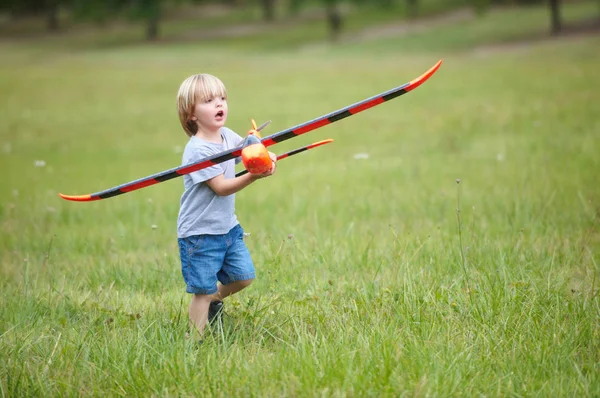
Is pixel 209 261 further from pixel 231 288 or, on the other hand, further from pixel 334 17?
pixel 334 17

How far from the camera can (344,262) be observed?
5277 mm

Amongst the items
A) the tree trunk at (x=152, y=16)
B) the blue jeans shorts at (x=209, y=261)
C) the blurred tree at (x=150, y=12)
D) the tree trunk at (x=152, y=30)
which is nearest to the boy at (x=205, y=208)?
the blue jeans shorts at (x=209, y=261)

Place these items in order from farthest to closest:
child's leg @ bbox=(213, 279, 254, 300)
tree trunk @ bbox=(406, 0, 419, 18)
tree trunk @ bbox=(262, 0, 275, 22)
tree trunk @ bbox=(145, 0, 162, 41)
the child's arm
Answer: tree trunk @ bbox=(262, 0, 275, 22)
tree trunk @ bbox=(145, 0, 162, 41)
tree trunk @ bbox=(406, 0, 419, 18)
child's leg @ bbox=(213, 279, 254, 300)
the child's arm

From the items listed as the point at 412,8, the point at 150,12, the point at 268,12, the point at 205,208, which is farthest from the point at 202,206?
the point at 268,12

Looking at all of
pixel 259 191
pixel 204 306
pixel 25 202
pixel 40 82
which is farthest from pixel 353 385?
pixel 40 82

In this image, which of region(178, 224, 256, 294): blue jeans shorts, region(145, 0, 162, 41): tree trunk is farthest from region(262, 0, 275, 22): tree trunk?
region(178, 224, 256, 294): blue jeans shorts

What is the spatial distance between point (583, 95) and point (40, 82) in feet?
63.2

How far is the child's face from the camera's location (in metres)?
4.05

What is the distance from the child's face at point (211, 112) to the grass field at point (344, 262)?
1076 millimetres

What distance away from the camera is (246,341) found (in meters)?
3.97

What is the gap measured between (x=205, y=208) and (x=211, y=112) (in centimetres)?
53

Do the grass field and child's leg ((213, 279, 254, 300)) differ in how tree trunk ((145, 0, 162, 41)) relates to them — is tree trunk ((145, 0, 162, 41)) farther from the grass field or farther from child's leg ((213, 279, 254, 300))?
child's leg ((213, 279, 254, 300))

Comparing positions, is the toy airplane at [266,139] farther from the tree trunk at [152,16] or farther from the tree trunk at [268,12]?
the tree trunk at [268,12]

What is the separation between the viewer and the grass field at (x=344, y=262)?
11.2 feet
